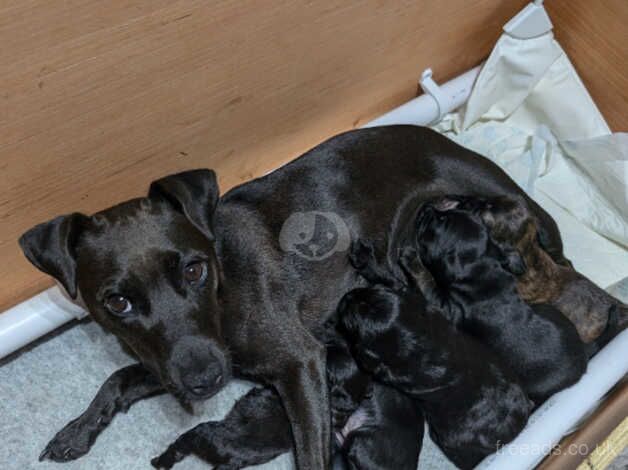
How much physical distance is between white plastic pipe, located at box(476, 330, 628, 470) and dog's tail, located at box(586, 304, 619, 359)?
20 cm

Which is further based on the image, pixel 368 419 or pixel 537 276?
pixel 537 276

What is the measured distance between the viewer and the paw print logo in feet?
9.88

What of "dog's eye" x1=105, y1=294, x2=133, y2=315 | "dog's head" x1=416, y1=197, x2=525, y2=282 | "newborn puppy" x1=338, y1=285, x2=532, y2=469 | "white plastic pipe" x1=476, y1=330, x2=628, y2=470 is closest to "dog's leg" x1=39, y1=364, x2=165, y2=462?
"dog's eye" x1=105, y1=294, x2=133, y2=315

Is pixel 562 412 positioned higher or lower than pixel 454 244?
lower

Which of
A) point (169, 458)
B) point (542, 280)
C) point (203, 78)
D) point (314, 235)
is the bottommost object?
point (169, 458)

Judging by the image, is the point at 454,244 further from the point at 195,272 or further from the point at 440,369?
the point at 195,272

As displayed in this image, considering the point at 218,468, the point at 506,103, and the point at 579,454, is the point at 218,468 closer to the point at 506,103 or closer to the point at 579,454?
Answer: the point at 579,454

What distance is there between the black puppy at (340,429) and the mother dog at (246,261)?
11 cm

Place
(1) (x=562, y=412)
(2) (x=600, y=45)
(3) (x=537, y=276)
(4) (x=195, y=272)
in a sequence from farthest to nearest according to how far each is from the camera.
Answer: (2) (x=600, y=45), (3) (x=537, y=276), (1) (x=562, y=412), (4) (x=195, y=272)

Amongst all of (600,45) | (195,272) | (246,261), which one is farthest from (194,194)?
(600,45)

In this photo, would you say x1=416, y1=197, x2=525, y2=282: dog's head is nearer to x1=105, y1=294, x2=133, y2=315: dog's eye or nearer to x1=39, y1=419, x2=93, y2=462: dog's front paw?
x1=105, y1=294, x2=133, y2=315: dog's eye

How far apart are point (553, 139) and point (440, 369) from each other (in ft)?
6.09

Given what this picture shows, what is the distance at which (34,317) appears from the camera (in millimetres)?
3021

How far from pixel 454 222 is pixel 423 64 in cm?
127
